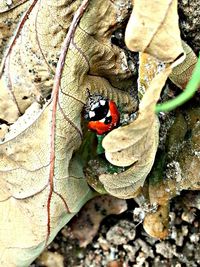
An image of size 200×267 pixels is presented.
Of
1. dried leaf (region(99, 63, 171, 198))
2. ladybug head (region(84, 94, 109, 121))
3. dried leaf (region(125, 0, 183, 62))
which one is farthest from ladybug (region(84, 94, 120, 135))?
dried leaf (region(125, 0, 183, 62))

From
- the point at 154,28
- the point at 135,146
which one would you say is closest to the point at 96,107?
the point at 135,146

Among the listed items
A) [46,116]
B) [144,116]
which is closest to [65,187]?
[46,116]

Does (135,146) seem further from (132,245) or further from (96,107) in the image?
(132,245)

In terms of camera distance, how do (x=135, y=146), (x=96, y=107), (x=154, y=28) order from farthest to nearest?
(x=96, y=107) → (x=135, y=146) → (x=154, y=28)

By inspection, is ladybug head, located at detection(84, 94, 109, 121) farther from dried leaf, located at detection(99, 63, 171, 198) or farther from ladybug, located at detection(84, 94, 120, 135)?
dried leaf, located at detection(99, 63, 171, 198)

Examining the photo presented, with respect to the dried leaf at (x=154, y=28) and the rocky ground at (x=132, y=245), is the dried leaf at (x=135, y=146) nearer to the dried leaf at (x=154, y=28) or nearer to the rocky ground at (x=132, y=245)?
the dried leaf at (x=154, y=28)

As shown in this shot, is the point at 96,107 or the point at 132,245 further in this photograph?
the point at 132,245
